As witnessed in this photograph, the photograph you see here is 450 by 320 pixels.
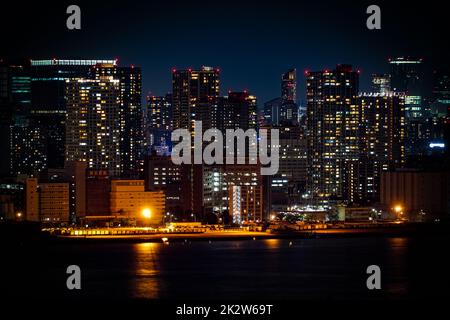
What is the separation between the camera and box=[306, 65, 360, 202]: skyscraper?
73750 millimetres

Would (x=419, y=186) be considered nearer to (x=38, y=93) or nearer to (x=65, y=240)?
(x=65, y=240)

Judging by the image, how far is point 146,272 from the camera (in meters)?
39.3

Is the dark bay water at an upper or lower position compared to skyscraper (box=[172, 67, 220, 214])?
lower

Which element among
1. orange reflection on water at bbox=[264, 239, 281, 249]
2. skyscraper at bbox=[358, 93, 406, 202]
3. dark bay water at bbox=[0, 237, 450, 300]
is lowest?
dark bay water at bbox=[0, 237, 450, 300]

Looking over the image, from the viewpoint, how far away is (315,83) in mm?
76062

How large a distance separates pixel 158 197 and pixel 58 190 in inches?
180

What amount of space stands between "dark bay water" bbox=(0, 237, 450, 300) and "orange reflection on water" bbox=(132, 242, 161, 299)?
26mm

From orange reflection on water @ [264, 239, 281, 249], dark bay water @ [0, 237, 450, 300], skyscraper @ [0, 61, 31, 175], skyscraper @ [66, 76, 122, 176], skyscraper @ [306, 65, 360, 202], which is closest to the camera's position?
dark bay water @ [0, 237, 450, 300]

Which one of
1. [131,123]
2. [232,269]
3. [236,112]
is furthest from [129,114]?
[232,269]

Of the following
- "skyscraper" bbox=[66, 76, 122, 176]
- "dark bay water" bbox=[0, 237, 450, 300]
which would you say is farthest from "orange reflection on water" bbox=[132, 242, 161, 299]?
"skyscraper" bbox=[66, 76, 122, 176]

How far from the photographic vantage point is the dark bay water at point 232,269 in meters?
34.6

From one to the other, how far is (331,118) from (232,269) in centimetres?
3618

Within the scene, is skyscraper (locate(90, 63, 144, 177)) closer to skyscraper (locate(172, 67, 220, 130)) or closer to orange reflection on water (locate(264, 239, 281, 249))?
skyscraper (locate(172, 67, 220, 130))
